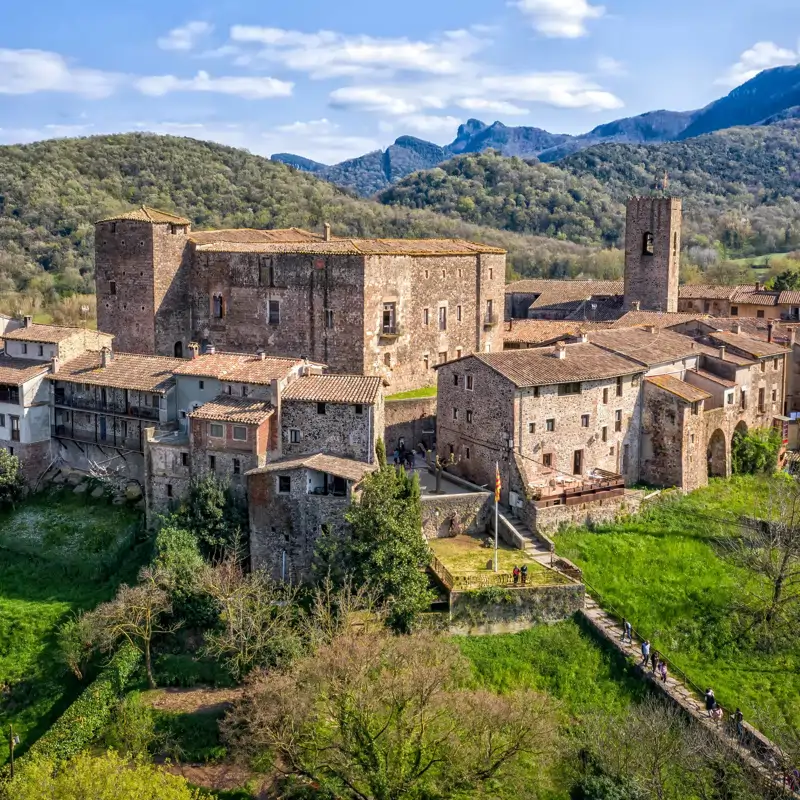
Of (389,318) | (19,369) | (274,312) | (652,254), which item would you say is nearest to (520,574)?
(389,318)

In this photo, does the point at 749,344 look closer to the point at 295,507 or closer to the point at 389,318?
A: the point at 389,318

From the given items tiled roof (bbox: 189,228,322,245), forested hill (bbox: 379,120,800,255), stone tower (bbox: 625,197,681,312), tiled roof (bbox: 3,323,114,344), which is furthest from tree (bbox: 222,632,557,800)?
forested hill (bbox: 379,120,800,255)

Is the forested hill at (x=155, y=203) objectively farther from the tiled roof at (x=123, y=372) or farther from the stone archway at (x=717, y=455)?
the stone archway at (x=717, y=455)

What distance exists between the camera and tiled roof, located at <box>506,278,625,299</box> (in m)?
74.2

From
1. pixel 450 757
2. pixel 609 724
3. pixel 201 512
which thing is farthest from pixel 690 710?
pixel 201 512

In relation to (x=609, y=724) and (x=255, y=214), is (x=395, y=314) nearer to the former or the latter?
(x=609, y=724)

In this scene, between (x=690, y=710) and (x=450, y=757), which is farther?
(x=690, y=710)

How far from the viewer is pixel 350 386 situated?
124 ft

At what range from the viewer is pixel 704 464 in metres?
44.2

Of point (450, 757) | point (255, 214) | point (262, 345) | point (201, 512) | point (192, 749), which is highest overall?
point (255, 214)

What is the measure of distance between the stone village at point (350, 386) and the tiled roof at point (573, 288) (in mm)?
15009

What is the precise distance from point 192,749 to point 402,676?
8.09 metres

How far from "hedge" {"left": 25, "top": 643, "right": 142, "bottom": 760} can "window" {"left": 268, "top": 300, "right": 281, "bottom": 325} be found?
20.2 m

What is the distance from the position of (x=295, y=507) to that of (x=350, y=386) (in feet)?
18.3
